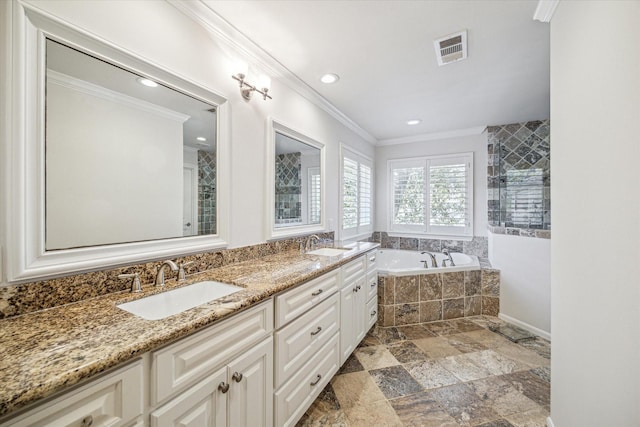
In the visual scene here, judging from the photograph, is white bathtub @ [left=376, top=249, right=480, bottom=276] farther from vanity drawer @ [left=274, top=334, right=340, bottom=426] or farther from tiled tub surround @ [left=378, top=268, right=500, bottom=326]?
vanity drawer @ [left=274, top=334, right=340, bottom=426]

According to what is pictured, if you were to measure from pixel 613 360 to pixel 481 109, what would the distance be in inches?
113

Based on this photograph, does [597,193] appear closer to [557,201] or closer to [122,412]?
[557,201]

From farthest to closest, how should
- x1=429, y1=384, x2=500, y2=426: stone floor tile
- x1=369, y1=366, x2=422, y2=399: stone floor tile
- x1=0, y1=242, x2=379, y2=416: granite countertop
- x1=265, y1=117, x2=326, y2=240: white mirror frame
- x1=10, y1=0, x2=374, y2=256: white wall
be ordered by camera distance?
x1=265, y1=117, x2=326, y2=240: white mirror frame < x1=369, y1=366, x2=422, y2=399: stone floor tile < x1=429, y1=384, x2=500, y2=426: stone floor tile < x1=10, y1=0, x2=374, y2=256: white wall < x1=0, y1=242, x2=379, y2=416: granite countertop

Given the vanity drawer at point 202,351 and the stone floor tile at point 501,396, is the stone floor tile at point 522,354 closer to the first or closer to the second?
the stone floor tile at point 501,396

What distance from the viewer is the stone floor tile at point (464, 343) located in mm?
2432

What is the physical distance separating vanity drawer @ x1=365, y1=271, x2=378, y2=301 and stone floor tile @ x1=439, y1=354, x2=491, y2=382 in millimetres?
811

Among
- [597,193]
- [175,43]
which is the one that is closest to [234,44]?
[175,43]

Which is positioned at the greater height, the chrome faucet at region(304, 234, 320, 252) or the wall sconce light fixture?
the wall sconce light fixture

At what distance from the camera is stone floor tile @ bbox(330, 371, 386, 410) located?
1.78 meters

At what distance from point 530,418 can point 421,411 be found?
2.20 ft

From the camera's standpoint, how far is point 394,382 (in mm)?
1977

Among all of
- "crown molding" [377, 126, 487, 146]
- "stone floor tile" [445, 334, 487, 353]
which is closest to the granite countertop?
"stone floor tile" [445, 334, 487, 353]

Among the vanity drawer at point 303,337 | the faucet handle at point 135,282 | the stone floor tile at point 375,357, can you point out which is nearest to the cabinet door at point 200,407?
the vanity drawer at point 303,337

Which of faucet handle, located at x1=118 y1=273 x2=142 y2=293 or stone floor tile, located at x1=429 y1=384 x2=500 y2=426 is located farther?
stone floor tile, located at x1=429 y1=384 x2=500 y2=426
